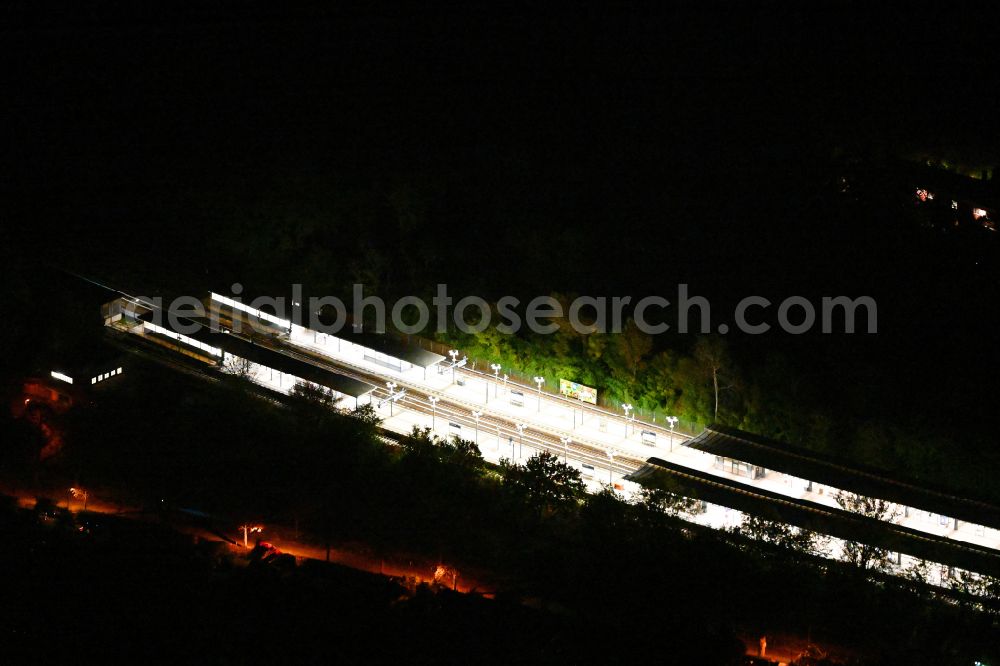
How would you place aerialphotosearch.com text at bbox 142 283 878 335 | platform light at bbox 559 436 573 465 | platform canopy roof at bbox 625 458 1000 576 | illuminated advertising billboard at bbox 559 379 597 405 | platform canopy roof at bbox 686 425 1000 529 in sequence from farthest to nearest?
aerialphotosearch.com text at bbox 142 283 878 335 → illuminated advertising billboard at bbox 559 379 597 405 → platform light at bbox 559 436 573 465 → platform canopy roof at bbox 686 425 1000 529 → platform canopy roof at bbox 625 458 1000 576

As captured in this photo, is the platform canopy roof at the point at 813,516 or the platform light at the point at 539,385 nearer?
the platform canopy roof at the point at 813,516

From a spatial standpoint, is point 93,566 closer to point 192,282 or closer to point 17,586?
point 17,586

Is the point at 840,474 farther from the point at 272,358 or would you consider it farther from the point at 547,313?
the point at 272,358

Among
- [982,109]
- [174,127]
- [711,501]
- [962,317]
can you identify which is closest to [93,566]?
[711,501]

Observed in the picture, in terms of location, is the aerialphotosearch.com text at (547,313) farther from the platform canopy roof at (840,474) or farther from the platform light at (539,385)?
the platform canopy roof at (840,474)

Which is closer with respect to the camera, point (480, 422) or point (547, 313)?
point (480, 422)

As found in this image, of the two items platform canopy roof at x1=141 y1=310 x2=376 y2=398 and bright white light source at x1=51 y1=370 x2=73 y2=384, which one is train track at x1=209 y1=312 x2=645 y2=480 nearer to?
platform canopy roof at x1=141 y1=310 x2=376 y2=398

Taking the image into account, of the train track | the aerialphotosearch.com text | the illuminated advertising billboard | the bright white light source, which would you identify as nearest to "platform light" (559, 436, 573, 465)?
the train track

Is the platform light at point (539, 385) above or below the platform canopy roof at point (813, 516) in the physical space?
above

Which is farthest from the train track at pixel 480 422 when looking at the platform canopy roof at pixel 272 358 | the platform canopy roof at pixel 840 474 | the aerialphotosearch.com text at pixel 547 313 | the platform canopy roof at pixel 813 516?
the platform canopy roof at pixel 840 474

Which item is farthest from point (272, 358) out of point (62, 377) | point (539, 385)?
point (539, 385)
